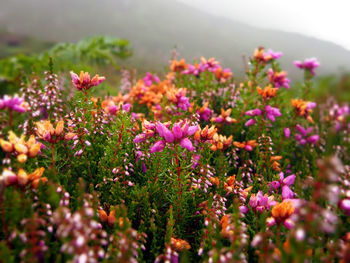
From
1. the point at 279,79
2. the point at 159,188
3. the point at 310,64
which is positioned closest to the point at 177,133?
the point at 159,188

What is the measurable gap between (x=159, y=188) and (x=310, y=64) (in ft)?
9.25

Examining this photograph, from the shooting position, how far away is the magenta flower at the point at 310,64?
10.6 ft

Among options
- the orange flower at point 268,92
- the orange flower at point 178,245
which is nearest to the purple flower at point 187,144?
the orange flower at point 178,245

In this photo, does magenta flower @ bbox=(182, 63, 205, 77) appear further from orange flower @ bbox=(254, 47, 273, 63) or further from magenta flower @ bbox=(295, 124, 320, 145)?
magenta flower @ bbox=(295, 124, 320, 145)

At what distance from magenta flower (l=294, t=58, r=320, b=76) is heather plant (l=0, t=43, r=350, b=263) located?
0.05ft

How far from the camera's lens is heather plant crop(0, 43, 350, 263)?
876 mm

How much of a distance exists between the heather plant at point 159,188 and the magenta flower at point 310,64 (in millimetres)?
16

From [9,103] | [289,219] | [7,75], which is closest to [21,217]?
[9,103]

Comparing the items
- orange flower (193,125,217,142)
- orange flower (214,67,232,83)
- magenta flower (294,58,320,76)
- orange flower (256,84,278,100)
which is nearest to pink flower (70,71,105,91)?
orange flower (193,125,217,142)

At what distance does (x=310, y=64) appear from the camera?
3.25 m

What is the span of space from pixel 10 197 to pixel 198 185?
1041mm

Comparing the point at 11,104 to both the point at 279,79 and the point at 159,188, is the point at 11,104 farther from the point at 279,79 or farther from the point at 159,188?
the point at 279,79

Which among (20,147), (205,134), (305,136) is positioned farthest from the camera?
(305,136)

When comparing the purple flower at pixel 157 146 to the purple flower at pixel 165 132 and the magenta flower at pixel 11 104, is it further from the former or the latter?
the magenta flower at pixel 11 104
